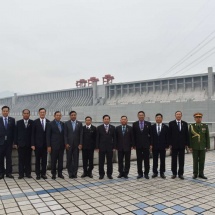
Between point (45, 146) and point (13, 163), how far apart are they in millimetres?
1130

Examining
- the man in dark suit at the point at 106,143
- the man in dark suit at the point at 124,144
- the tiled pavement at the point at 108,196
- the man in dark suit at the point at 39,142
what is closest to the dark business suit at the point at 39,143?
the man in dark suit at the point at 39,142

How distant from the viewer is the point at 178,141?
214 inches

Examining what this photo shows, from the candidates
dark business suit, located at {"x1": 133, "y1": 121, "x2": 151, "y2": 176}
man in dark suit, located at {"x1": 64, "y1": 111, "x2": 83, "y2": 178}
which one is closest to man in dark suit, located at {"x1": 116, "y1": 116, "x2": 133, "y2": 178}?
dark business suit, located at {"x1": 133, "y1": 121, "x2": 151, "y2": 176}

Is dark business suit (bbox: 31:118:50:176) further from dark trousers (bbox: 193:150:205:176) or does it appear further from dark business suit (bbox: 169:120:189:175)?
dark trousers (bbox: 193:150:205:176)

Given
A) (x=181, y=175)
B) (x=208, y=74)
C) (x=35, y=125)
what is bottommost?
(x=181, y=175)

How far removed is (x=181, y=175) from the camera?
537 centimetres

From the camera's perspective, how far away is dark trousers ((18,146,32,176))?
523 centimetres

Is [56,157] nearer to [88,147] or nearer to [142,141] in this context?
[88,147]

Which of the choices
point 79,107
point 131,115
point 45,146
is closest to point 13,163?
point 45,146

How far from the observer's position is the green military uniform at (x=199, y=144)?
212 inches

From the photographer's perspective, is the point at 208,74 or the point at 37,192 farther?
the point at 208,74

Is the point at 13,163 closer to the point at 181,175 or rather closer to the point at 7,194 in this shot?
the point at 7,194

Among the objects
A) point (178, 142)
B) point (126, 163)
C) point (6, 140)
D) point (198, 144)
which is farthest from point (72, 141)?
point (198, 144)

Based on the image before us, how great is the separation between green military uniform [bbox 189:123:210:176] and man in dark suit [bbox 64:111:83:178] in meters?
2.83
